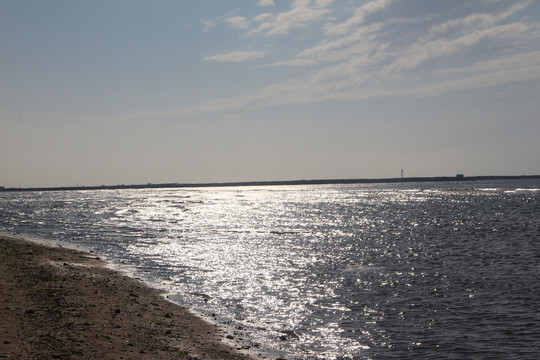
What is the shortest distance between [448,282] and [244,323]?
48.5ft

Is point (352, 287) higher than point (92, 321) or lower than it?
lower

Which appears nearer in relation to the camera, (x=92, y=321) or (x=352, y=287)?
(x=92, y=321)

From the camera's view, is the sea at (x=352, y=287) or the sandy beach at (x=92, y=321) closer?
the sandy beach at (x=92, y=321)

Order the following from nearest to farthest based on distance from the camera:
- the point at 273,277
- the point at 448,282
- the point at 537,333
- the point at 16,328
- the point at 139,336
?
the point at 16,328
the point at 139,336
the point at 537,333
the point at 448,282
the point at 273,277

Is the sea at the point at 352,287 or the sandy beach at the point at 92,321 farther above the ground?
the sandy beach at the point at 92,321

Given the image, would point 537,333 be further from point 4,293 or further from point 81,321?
point 4,293

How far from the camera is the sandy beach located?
1412cm

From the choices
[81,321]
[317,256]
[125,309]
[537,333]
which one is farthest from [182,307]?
[317,256]

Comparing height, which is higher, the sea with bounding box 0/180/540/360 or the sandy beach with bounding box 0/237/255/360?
the sandy beach with bounding box 0/237/255/360

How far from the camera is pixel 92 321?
1745 cm

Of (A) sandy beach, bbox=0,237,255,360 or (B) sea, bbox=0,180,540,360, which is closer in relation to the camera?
(A) sandy beach, bbox=0,237,255,360

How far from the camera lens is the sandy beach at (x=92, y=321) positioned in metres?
14.1

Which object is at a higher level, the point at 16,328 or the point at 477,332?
the point at 16,328

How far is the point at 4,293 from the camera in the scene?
1969 cm
